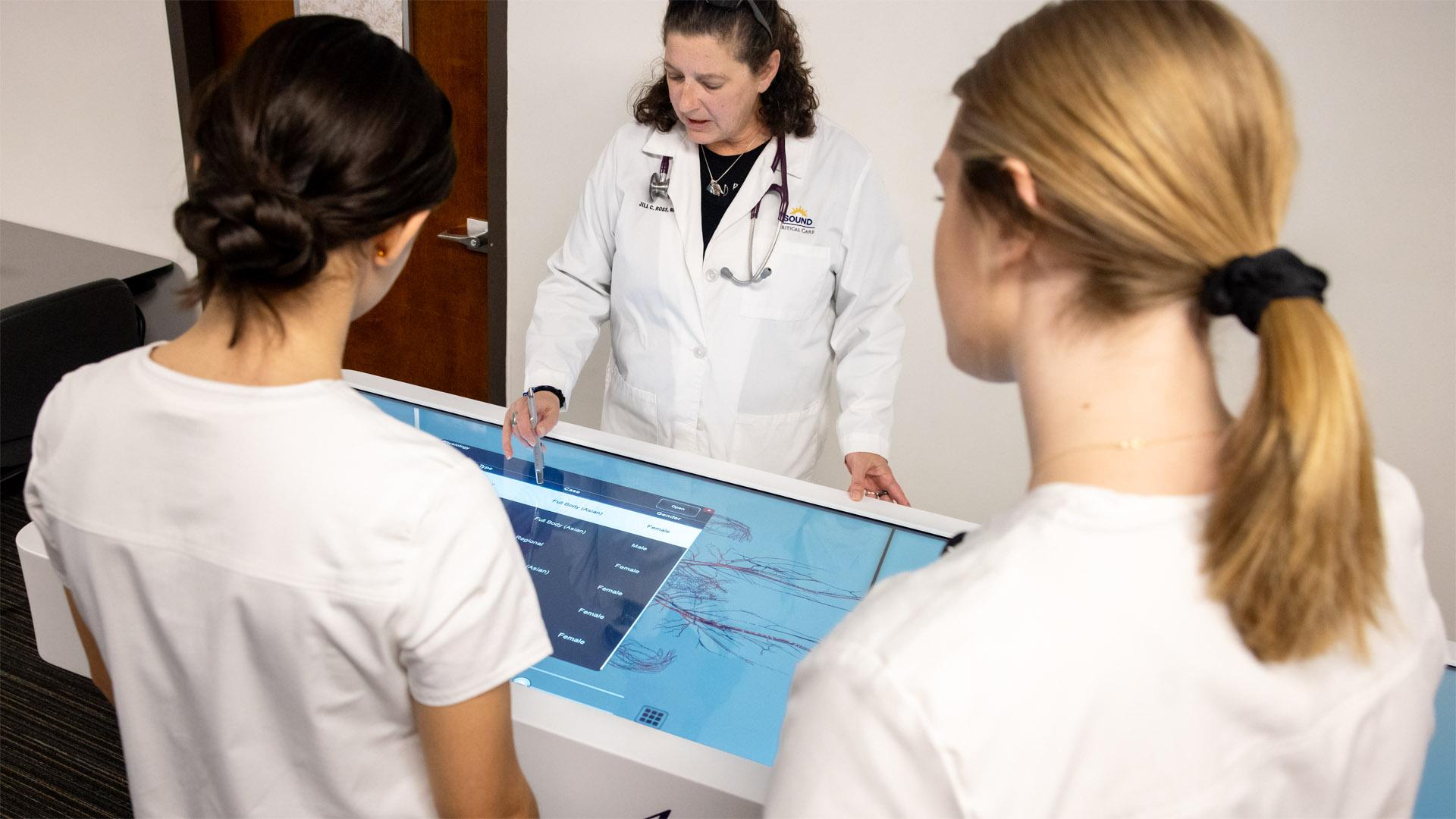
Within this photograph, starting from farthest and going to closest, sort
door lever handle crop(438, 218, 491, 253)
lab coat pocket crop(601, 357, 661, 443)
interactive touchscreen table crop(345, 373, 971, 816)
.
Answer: door lever handle crop(438, 218, 491, 253) < lab coat pocket crop(601, 357, 661, 443) < interactive touchscreen table crop(345, 373, 971, 816)

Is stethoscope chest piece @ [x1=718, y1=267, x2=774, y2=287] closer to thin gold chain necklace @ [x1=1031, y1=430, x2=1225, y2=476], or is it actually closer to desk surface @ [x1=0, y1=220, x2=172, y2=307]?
thin gold chain necklace @ [x1=1031, y1=430, x2=1225, y2=476]

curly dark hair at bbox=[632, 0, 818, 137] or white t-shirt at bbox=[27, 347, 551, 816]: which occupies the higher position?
curly dark hair at bbox=[632, 0, 818, 137]

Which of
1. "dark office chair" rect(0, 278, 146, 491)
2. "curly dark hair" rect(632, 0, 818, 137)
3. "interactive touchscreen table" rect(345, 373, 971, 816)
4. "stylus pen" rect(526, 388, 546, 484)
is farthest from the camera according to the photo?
"dark office chair" rect(0, 278, 146, 491)

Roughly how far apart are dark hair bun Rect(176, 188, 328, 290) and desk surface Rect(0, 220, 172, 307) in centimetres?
275

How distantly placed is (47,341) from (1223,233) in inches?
109

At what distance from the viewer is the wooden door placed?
2.77 m

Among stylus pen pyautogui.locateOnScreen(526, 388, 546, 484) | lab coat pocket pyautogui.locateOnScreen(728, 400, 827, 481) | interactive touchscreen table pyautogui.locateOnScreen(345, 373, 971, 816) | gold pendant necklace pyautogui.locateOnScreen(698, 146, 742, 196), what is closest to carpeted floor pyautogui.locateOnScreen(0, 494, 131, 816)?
interactive touchscreen table pyautogui.locateOnScreen(345, 373, 971, 816)

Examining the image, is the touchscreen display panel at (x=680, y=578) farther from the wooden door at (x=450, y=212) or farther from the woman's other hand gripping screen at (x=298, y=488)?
the wooden door at (x=450, y=212)

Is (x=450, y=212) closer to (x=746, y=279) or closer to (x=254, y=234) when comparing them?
(x=746, y=279)

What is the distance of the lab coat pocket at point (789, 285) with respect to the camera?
1.89 m

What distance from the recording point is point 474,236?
3.00 metres

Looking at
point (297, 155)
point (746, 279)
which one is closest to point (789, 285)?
point (746, 279)

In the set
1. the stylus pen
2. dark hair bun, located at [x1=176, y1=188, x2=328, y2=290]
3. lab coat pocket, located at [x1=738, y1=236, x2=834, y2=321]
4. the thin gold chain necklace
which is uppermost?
dark hair bun, located at [x1=176, y1=188, x2=328, y2=290]

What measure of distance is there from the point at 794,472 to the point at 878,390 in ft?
1.06
